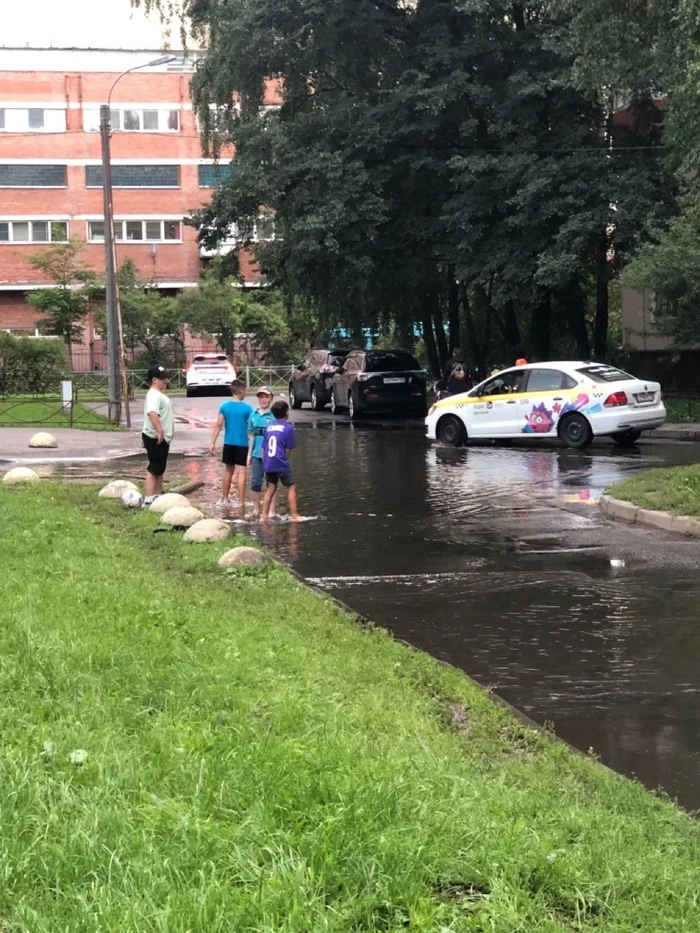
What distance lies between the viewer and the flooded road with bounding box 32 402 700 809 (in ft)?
22.0

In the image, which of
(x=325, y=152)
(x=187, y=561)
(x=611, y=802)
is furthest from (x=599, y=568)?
(x=325, y=152)

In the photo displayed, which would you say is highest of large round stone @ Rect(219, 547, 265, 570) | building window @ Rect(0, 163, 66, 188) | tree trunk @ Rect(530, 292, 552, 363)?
building window @ Rect(0, 163, 66, 188)

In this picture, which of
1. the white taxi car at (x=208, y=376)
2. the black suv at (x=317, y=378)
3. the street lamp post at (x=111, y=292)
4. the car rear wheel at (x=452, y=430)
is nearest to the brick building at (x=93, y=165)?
the white taxi car at (x=208, y=376)

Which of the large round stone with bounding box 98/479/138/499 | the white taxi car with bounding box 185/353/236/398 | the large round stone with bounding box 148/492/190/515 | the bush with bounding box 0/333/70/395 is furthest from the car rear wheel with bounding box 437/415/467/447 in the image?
the white taxi car with bounding box 185/353/236/398

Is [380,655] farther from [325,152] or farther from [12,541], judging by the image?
[325,152]

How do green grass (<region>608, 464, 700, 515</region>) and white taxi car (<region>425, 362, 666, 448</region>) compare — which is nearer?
green grass (<region>608, 464, 700, 515</region>)

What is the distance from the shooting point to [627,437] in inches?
926

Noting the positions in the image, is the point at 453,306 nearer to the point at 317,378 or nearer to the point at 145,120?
the point at 317,378

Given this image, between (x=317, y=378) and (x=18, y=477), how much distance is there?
22.7m

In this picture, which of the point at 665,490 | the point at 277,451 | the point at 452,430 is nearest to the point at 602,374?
the point at 452,430

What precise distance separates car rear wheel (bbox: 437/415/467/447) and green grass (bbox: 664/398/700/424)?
5.83m

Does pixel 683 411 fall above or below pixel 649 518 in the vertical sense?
above

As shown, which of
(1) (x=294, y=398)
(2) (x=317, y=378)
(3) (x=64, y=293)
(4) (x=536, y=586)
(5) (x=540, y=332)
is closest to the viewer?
(4) (x=536, y=586)

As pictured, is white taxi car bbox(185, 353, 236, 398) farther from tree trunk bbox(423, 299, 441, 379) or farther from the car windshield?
the car windshield
